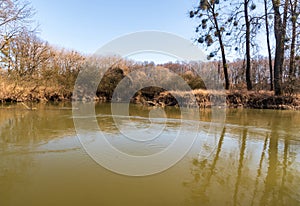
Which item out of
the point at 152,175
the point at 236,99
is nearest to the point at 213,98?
the point at 236,99

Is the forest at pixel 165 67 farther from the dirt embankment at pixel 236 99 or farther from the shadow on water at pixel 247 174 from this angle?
the shadow on water at pixel 247 174

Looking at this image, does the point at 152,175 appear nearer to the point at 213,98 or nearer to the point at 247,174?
the point at 247,174

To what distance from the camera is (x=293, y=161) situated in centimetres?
335

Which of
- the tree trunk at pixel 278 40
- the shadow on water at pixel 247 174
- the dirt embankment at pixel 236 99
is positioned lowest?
the shadow on water at pixel 247 174

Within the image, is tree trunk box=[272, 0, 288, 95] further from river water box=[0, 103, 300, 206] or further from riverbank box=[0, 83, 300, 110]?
river water box=[0, 103, 300, 206]

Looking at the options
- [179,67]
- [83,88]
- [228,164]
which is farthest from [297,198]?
Result: [83,88]

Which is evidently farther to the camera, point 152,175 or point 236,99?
point 236,99

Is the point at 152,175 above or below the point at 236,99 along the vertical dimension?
below

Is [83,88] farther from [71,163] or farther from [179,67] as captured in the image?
[71,163]

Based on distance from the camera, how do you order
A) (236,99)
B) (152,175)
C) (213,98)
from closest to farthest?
1. (152,175)
2. (213,98)
3. (236,99)

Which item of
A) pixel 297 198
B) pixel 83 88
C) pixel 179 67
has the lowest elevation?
pixel 297 198

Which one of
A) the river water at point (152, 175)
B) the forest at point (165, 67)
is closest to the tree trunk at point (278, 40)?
the forest at point (165, 67)

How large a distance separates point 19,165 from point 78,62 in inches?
658

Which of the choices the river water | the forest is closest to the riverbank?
the forest
